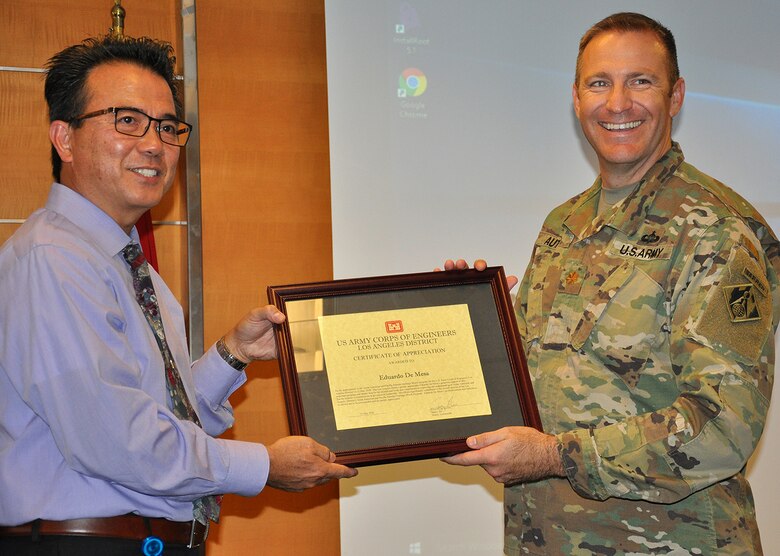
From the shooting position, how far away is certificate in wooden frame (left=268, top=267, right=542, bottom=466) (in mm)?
2230

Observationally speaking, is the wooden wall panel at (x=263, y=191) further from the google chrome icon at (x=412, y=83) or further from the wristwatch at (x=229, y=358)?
the wristwatch at (x=229, y=358)

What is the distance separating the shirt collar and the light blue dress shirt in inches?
1.8

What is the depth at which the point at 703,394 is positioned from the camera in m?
1.97

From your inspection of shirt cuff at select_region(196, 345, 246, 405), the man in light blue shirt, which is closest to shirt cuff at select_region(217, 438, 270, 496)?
the man in light blue shirt

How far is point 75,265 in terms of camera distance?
191cm

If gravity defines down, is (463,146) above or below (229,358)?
above

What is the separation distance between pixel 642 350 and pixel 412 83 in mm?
1796

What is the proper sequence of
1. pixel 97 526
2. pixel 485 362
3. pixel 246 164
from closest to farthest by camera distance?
1. pixel 97 526
2. pixel 485 362
3. pixel 246 164

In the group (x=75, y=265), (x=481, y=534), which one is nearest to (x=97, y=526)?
(x=75, y=265)

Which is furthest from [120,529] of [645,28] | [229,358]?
[645,28]

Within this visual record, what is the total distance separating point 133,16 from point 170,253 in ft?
3.30

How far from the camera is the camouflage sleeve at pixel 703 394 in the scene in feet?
6.47

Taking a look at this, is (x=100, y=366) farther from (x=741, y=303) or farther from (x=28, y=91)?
(x=28, y=91)

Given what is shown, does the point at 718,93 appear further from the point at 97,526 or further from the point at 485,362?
the point at 97,526
